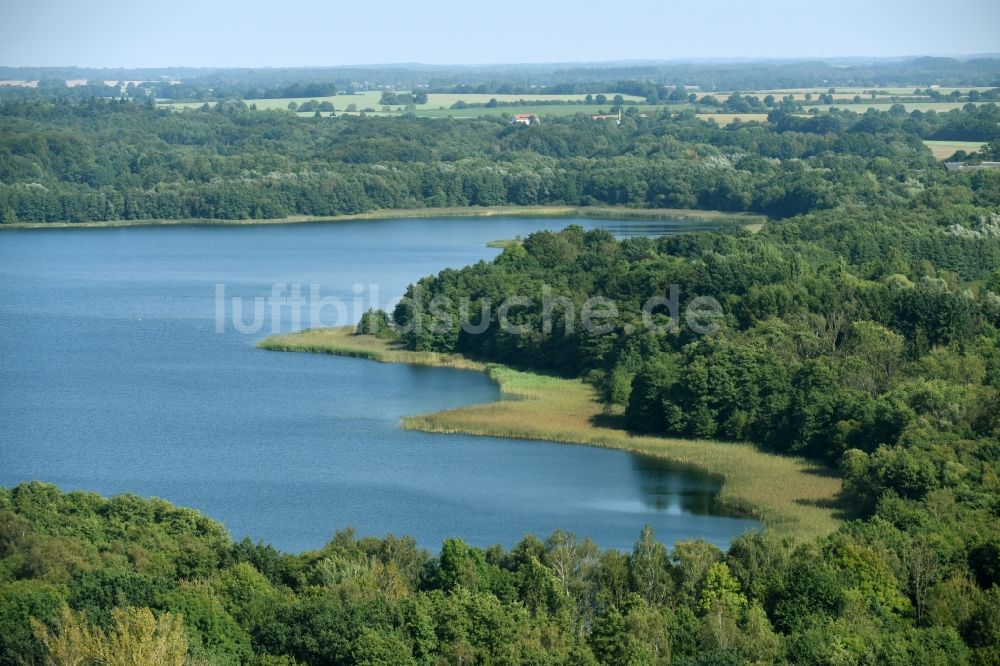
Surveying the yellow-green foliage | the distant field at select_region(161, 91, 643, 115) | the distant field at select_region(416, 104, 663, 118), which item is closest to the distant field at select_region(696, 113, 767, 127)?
the distant field at select_region(416, 104, 663, 118)

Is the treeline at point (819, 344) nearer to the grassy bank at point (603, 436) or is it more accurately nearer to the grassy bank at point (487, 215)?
the grassy bank at point (603, 436)

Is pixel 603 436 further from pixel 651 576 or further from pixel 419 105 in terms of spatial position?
pixel 419 105

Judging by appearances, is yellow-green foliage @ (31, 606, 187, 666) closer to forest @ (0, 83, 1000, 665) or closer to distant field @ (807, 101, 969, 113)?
forest @ (0, 83, 1000, 665)

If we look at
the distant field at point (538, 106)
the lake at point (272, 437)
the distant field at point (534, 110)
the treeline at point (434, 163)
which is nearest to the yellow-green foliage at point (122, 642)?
the lake at point (272, 437)

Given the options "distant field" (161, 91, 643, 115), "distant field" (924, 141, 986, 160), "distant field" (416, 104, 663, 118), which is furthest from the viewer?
"distant field" (161, 91, 643, 115)

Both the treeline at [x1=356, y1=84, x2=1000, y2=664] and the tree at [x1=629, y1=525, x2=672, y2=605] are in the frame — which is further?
the treeline at [x1=356, y1=84, x2=1000, y2=664]

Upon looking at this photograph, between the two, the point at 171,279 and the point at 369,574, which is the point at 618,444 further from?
the point at 171,279
